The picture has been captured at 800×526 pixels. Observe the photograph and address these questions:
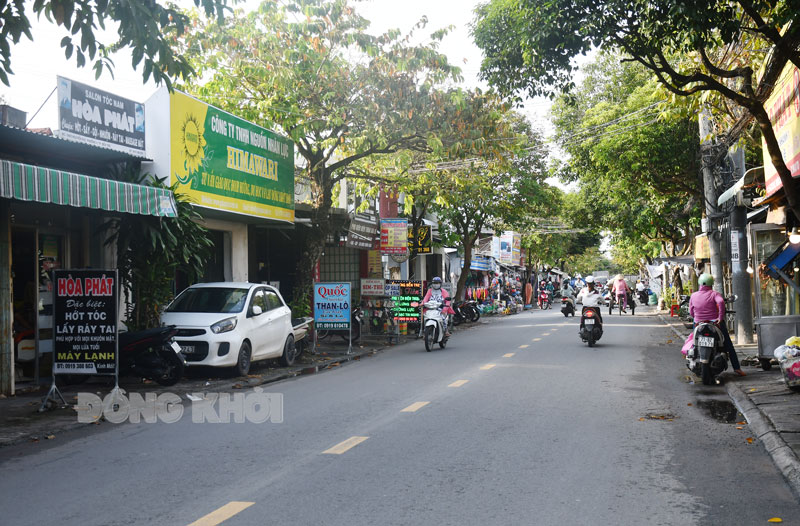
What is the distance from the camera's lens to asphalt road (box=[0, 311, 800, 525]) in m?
5.41

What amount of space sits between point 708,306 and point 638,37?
180 inches

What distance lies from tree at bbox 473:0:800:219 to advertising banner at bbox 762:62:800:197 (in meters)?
0.34

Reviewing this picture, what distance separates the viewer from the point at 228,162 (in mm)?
17609

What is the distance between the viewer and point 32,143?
12.2m

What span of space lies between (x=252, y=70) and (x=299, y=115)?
5.25 feet

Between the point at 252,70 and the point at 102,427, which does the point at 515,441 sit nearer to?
A: the point at 102,427

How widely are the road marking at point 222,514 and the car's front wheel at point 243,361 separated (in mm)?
8366

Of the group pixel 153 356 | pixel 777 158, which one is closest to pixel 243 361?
pixel 153 356

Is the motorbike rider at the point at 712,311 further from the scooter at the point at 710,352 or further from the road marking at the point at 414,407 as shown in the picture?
the road marking at the point at 414,407

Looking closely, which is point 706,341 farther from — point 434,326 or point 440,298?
point 440,298

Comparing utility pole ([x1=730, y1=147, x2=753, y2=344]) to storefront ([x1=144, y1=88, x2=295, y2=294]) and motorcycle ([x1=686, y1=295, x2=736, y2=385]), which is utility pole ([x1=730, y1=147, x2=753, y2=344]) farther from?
storefront ([x1=144, y1=88, x2=295, y2=294])

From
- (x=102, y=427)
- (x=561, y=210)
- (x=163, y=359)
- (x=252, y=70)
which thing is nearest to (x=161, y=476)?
(x=102, y=427)

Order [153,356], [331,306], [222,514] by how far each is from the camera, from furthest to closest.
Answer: [331,306] < [153,356] < [222,514]

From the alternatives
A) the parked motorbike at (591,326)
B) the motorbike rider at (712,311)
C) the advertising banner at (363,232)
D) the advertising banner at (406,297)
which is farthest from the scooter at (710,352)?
the advertising banner at (363,232)
